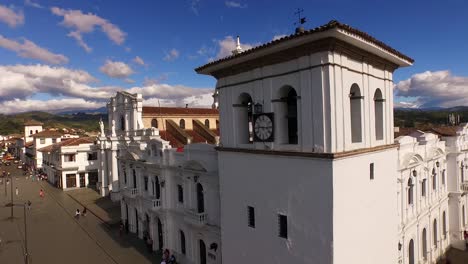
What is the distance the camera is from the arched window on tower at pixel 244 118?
1373 cm

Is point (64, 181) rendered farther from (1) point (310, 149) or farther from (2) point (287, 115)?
(1) point (310, 149)

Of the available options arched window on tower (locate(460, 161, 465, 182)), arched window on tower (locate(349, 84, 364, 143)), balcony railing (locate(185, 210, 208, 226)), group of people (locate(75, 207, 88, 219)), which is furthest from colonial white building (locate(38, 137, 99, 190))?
arched window on tower (locate(460, 161, 465, 182))

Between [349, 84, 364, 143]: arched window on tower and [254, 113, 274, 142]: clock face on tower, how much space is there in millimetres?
3129

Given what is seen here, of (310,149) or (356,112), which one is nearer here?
(310,149)

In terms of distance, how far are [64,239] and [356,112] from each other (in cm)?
2716

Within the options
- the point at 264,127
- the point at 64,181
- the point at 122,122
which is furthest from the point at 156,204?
the point at 64,181

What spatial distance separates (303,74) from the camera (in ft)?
34.9

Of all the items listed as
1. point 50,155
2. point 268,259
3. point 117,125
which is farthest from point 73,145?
point 268,259

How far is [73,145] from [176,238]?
35409mm

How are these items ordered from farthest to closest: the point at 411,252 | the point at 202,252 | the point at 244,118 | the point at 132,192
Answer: the point at 132,192 → the point at 202,252 → the point at 411,252 → the point at 244,118

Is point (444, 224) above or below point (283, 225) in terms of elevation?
below

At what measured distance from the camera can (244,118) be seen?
13922 mm

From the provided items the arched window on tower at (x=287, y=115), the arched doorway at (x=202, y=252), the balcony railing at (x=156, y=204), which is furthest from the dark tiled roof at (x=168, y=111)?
the arched window on tower at (x=287, y=115)

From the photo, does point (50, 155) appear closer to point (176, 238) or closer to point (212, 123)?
point (212, 123)
